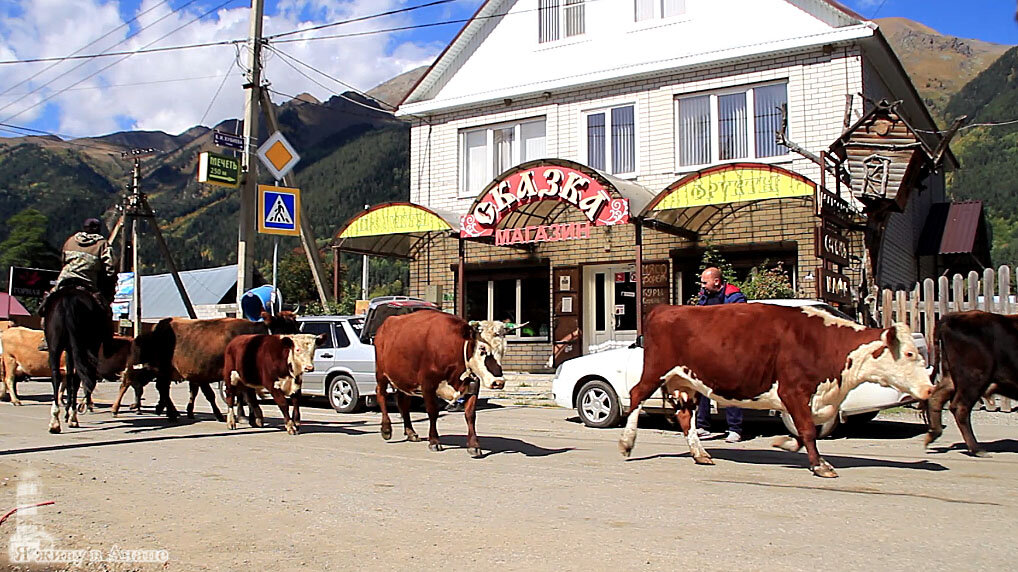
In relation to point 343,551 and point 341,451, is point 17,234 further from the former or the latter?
point 343,551

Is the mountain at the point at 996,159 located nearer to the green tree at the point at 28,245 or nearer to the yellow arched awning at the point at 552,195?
the yellow arched awning at the point at 552,195

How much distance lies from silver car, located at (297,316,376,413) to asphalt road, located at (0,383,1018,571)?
4218 millimetres

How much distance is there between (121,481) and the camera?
743 cm

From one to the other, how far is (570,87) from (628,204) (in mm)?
5713

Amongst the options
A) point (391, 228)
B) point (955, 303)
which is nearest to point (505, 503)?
point (955, 303)

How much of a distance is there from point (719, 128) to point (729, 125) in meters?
0.23

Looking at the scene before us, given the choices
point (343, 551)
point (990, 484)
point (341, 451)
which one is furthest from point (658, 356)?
point (343, 551)

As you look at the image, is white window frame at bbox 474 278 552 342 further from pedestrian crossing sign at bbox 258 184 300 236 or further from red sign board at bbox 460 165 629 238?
pedestrian crossing sign at bbox 258 184 300 236

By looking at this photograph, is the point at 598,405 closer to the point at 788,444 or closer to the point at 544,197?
the point at 788,444

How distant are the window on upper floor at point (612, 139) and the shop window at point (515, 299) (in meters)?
3.10

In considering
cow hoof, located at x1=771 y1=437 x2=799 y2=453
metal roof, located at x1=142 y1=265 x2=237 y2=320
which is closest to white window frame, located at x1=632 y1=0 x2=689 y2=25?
cow hoof, located at x1=771 y1=437 x2=799 y2=453

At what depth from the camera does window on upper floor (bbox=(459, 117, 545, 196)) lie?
73.0ft

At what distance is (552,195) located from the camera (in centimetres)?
1744

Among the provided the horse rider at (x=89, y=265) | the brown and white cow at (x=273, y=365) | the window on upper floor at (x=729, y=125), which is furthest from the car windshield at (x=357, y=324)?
the window on upper floor at (x=729, y=125)
